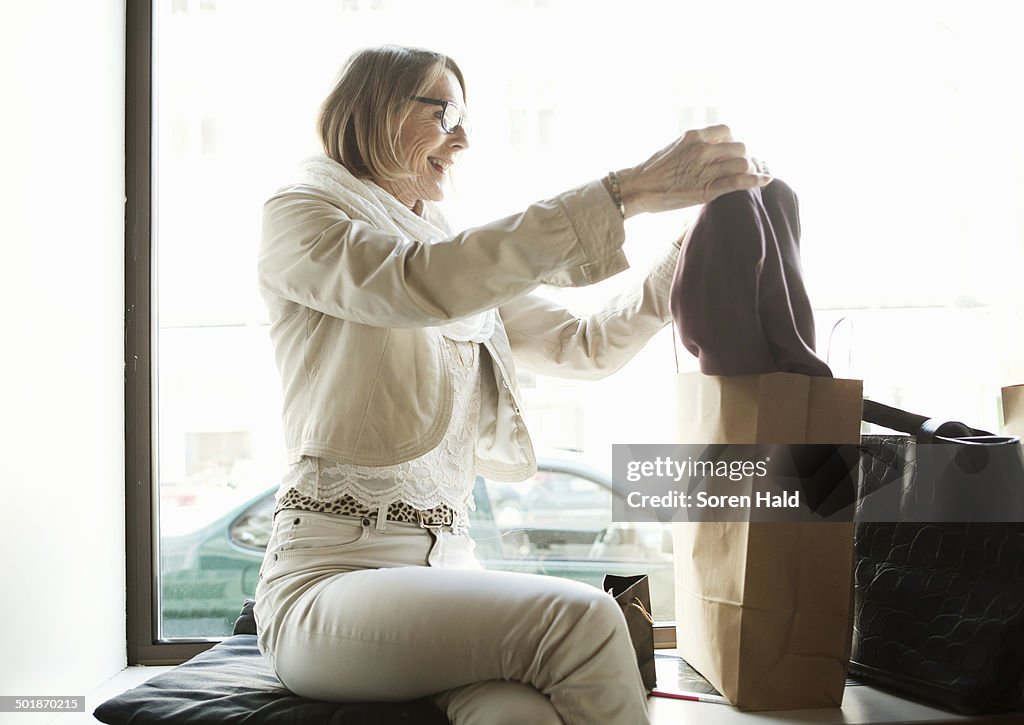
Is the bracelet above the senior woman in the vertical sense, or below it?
above

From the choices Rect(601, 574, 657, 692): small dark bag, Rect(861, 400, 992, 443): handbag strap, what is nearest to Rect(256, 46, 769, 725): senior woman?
Rect(601, 574, 657, 692): small dark bag

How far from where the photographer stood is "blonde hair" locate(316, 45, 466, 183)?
4.08 feet

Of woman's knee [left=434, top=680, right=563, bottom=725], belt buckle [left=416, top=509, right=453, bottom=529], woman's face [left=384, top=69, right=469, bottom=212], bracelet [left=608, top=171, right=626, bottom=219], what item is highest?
woman's face [left=384, top=69, right=469, bottom=212]

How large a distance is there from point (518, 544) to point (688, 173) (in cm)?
96

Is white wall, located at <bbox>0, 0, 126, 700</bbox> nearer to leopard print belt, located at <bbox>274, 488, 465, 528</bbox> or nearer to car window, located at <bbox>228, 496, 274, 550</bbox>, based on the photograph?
car window, located at <bbox>228, 496, 274, 550</bbox>

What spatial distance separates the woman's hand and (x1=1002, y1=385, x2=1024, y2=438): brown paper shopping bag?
64cm

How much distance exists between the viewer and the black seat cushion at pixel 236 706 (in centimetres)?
103

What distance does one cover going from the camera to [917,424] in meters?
1.29

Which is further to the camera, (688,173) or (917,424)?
(917,424)

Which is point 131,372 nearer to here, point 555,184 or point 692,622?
point 555,184

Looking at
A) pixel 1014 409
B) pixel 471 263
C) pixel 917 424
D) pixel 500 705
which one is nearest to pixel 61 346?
pixel 471 263

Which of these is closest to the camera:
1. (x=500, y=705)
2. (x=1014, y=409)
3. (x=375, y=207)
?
(x=500, y=705)

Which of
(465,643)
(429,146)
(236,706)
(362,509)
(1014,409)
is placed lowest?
(236,706)

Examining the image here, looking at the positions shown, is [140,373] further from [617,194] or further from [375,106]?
[617,194]
